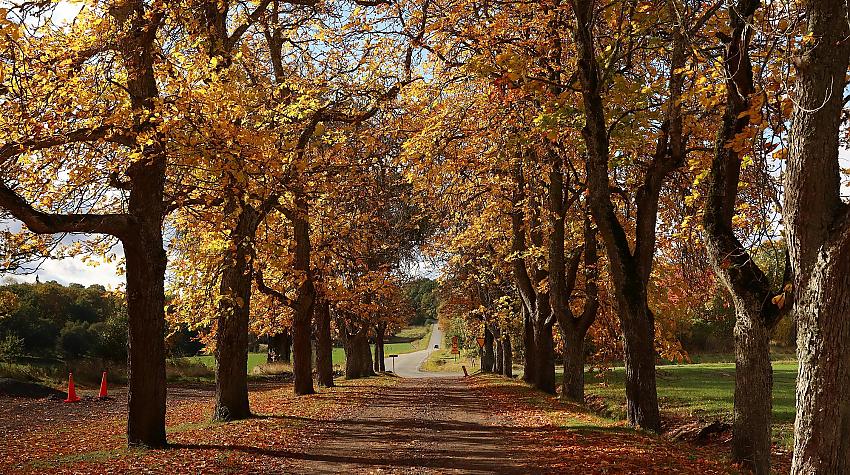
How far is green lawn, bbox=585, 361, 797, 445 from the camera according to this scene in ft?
58.7

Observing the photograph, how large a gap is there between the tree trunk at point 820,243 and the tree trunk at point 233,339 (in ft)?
36.3

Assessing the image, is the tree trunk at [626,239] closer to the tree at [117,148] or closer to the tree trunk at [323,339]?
the tree at [117,148]

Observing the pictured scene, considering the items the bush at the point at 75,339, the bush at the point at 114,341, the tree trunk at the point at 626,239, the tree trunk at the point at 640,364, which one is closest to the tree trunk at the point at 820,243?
the tree trunk at the point at 626,239

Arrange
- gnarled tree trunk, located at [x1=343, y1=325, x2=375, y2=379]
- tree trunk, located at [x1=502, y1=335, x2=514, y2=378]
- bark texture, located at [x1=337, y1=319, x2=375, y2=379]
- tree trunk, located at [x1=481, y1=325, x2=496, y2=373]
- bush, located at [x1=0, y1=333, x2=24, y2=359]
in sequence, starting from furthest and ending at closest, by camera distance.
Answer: tree trunk, located at [x1=481, y1=325, x2=496, y2=373], tree trunk, located at [x1=502, y1=335, x2=514, y2=378], gnarled tree trunk, located at [x1=343, y1=325, x2=375, y2=379], bark texture, located at [x1=337, y1=319, x2=375, y2=379], bush, located at [x1=0, y1=333, x2=24, y2=359]

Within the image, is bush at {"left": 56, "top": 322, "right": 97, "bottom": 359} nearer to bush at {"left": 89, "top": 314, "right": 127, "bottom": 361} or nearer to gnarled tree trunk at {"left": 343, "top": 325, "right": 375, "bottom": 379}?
bush at {"left": 89, "top": 314, "right": 127, "bottom": 361}

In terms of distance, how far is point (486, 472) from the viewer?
29.3 feet

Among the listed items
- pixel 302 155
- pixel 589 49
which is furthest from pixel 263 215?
pixel 589 49

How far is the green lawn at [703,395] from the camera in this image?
1789 cm

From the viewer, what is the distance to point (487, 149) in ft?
51.3

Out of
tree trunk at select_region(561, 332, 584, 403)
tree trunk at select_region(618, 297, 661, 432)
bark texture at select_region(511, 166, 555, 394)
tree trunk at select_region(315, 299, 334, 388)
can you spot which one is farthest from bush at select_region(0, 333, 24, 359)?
tree trunk at select_region(618, 297, 661, 432)

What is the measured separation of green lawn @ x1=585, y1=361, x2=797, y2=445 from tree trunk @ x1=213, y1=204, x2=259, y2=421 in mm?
10054

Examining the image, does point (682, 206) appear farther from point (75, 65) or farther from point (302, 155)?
point (75, 65)

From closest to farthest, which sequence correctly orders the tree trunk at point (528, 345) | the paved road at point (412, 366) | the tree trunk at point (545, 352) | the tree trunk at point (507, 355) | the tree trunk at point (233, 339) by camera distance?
the tree trunk at point (233, 339) → the tree trunk at point (545, 352) → the tree trunk at point (528, 345) → the tree trunk at point (507, 355) → the paved road at point (412, 366)

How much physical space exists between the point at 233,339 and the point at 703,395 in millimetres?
16124
